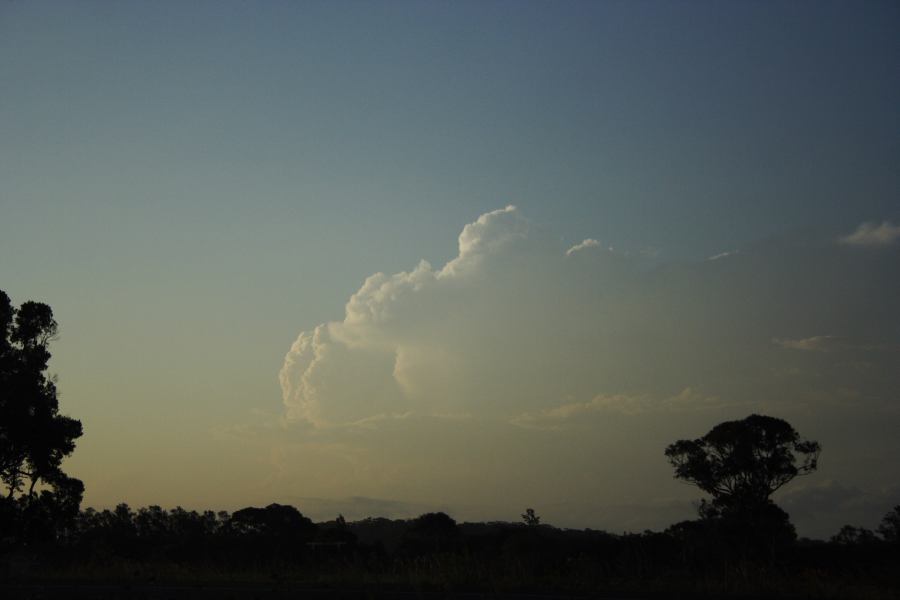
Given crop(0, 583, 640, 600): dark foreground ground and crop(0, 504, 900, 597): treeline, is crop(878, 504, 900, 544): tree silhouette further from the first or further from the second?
crop(0, 583, 640, 600): dark foreground ground

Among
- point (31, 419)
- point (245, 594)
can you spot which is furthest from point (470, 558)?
point (31, 419)

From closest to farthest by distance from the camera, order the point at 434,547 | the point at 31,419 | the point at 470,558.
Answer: the point at 470,558
the point at 31,419
the point at 434,547

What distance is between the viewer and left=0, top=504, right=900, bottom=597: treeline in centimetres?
2344

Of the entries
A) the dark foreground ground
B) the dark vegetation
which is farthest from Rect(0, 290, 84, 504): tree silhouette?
the dark foreground ground

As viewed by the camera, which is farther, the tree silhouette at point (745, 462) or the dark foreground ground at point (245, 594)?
the tree silhouette at point (745, 462)

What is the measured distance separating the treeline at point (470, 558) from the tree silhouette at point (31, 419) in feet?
8.92

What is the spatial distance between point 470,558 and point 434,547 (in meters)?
39.5

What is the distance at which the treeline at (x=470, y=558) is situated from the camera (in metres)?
23.4

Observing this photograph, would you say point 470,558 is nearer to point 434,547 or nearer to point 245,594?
point 245,594

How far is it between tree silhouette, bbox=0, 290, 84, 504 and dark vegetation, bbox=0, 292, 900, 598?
2.8 inches

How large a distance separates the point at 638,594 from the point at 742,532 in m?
38.3

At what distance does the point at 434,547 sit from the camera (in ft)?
216

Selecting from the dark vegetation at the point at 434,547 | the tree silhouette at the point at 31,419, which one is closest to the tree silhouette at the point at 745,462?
the dark vegetation at the point at 434,547

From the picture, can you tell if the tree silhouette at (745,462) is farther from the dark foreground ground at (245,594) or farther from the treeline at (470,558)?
the dark foreground ground at (245,594)
